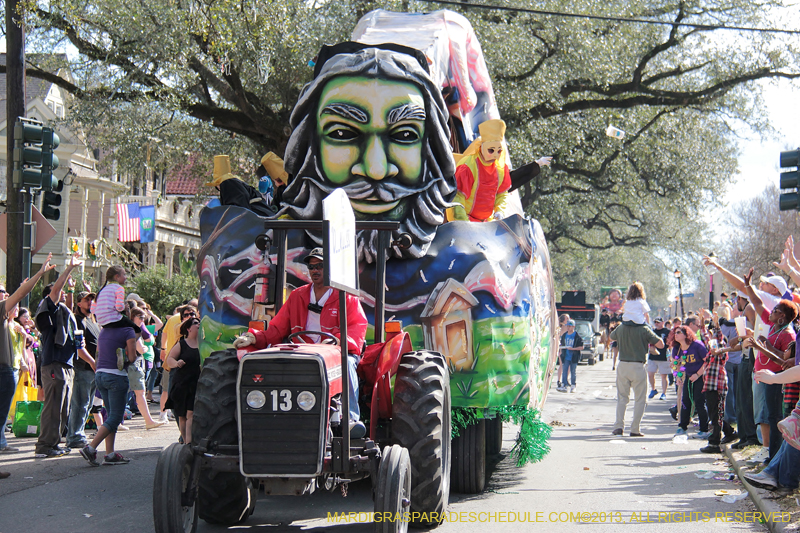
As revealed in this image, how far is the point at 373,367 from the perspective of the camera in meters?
6.39

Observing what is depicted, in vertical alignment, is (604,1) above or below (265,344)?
above

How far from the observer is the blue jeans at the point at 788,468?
24.6ft

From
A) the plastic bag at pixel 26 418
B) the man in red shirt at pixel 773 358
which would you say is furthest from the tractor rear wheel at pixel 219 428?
the plastic bag at pixel 26 418

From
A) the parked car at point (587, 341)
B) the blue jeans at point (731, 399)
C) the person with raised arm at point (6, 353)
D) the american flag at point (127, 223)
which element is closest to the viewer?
the person with raised arm at point (6, 353)

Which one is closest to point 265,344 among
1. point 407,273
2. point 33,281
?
point 407,273

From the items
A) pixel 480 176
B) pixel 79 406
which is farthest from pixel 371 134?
pixel 79 406

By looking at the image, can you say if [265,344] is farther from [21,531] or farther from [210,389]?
[21,531]

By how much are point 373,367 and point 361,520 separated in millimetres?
1371

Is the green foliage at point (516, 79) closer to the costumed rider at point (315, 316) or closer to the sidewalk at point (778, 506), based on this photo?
the costumed rider at point (315, 316)

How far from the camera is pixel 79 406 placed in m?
10.3

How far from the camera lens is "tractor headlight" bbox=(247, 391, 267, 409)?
5355 millimetres

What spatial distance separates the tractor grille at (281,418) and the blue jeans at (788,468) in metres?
4.44

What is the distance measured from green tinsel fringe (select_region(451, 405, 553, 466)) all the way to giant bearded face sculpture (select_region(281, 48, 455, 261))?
148cm

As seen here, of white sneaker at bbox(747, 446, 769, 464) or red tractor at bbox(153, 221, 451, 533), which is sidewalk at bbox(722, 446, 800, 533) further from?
red tractor at bbox(153, 221, 451, 533)
